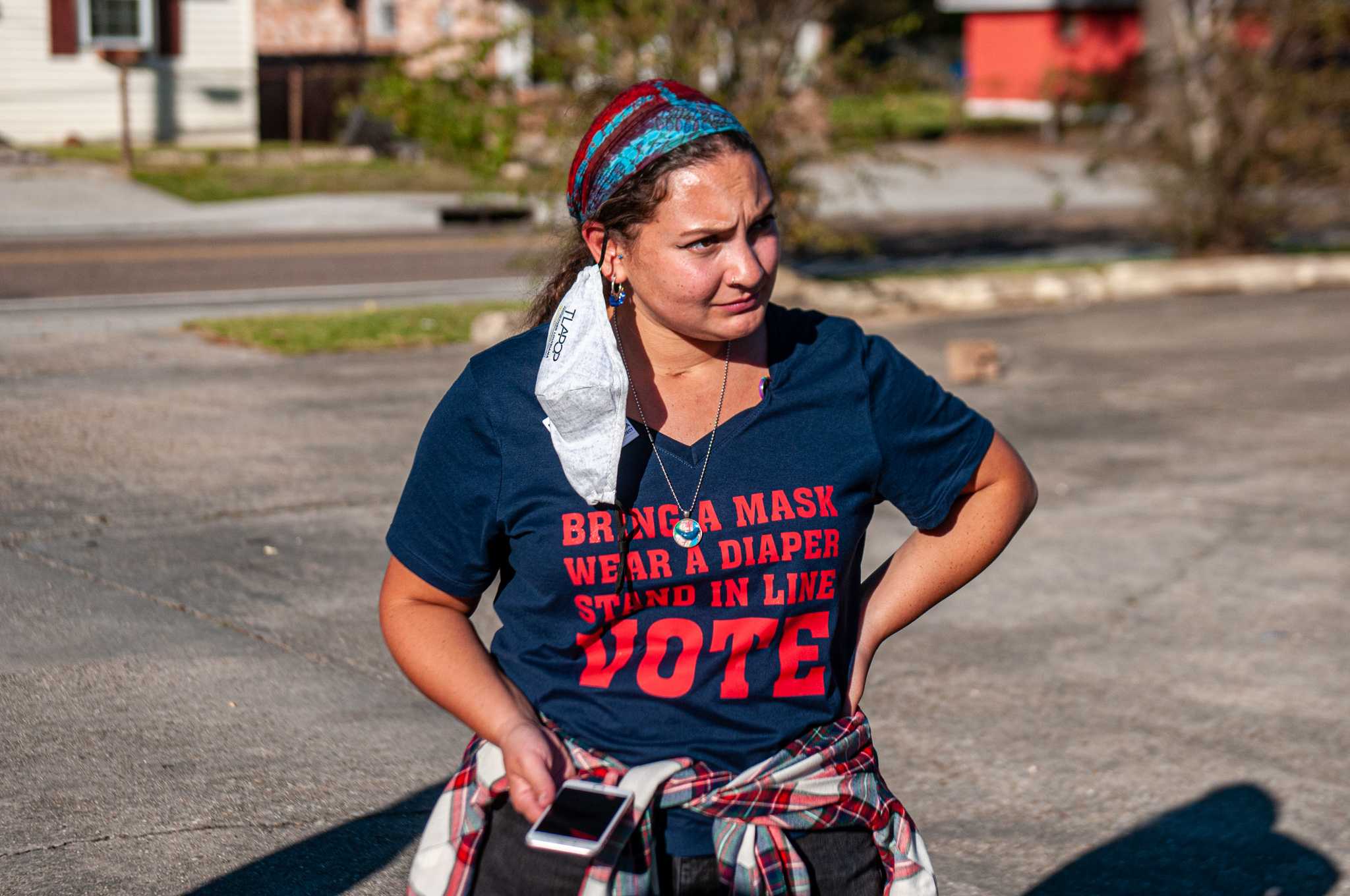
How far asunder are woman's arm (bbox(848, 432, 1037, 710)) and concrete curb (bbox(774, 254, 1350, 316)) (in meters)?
9.21

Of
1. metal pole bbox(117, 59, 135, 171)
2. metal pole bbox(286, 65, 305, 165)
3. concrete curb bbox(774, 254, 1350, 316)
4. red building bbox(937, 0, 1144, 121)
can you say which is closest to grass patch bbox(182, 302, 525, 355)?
concrete curb bbox(774, 254, 1350, 316)

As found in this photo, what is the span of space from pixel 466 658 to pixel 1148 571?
4685mm

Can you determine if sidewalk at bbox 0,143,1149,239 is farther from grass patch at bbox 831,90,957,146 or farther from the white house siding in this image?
the white house siding

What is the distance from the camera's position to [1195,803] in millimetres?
4324

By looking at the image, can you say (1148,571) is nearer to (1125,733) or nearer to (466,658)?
(1125,733)

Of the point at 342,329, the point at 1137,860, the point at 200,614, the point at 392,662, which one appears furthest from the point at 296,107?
the point at 1137,860

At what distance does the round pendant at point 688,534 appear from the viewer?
2209 mm

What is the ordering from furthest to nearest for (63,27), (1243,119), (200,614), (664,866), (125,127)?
(63,27)
(125,127)
(1243,119)
(200,614)
(664,866)

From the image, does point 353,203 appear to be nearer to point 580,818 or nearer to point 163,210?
point 163,210

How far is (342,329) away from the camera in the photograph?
1093cm

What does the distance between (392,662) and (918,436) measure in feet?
9.69

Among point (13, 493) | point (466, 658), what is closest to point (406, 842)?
point (466, 658)

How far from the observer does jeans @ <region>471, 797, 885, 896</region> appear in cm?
210

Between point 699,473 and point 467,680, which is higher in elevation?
point 699,473
